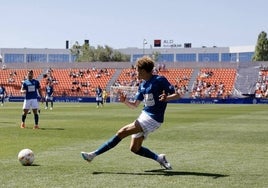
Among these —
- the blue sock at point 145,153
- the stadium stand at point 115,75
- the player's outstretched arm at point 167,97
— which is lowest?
the stadium stand at point 115,75

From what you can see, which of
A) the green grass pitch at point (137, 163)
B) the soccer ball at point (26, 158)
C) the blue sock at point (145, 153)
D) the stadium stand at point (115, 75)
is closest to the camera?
the green grass pitch at point (137, 163)

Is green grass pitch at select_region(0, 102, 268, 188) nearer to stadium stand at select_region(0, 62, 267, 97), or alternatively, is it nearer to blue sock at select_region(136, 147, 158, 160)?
blue sock at select_region(136, 147, 158, 160)

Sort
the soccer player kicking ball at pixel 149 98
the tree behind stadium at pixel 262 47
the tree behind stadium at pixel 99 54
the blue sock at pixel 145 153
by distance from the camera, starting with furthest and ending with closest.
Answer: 1. the tree behind stadium at pixel 99 54
2. the tree behind stadium at pixel 262 47
3. the blue sock at pixel 145 153
4. the soccer player kicking ball at pixel 149 98

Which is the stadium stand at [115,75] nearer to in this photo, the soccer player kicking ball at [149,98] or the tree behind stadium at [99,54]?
the tree behind stadium at [99,54]

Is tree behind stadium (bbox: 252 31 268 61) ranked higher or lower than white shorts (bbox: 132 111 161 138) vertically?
higher

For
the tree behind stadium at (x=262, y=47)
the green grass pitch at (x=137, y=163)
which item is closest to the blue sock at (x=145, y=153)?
the green grass pitch at (x=137, y=163)

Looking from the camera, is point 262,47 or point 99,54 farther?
point 99,54

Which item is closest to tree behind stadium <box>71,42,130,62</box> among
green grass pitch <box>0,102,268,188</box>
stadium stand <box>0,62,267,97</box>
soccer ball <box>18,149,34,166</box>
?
stadium stand <box>0,62,267,97</box>

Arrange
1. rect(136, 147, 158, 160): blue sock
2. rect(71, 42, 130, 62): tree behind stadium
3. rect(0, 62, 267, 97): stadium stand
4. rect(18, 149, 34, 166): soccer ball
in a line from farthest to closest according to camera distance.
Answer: rect(71, 42, 130, 62): tree behind stadium, rect(0, 62, 267, 97): stadium stand, rect(18, 149, 34, 166): soccer ball, rect(136, 147, 158, 160): blue sock

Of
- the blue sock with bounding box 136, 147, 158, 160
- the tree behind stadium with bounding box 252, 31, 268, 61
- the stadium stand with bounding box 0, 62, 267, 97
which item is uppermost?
the tree behind stadium with bounding box 252, 31, 268, 61

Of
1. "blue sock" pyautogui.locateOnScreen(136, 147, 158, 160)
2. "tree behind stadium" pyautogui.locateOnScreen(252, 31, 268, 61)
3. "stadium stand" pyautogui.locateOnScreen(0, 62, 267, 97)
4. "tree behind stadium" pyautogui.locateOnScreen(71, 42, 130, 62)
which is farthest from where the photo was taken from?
"tree behind stadium" pyautogui.locateOnScreen(71, 42, 130, 62)

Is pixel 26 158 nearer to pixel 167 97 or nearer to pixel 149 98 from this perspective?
pixel 149 98

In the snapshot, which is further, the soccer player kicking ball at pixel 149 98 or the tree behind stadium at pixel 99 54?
the tree behind stadium at pixel 99 54

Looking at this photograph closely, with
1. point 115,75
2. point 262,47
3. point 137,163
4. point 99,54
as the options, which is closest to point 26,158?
point 137,163
